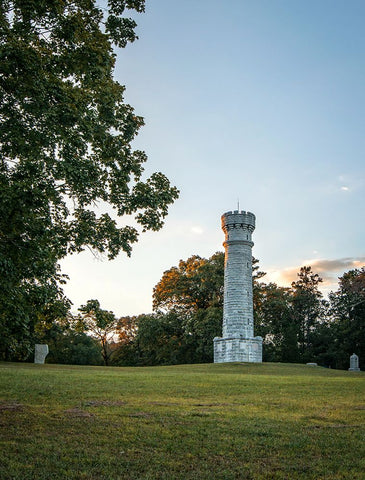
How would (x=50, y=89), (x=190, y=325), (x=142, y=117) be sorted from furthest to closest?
1. (x=190, y=325)
2. (x=142, y=117)
3. (x=50, y=89)

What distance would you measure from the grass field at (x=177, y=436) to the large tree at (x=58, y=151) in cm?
206

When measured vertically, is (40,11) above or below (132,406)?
above

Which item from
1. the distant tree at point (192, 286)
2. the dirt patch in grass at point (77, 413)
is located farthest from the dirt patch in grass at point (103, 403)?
the distant tree at point (192, 286)

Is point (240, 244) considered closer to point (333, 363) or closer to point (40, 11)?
point (333, 363)

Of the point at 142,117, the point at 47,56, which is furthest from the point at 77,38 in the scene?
the point at 142,117

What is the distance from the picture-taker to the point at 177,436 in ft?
25.0

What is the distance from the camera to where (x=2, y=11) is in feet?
29.9

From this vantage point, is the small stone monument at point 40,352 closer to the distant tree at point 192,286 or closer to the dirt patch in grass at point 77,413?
the distant tree at point 192,286

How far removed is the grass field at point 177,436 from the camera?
235 inches

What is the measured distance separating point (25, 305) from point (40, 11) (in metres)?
5.92

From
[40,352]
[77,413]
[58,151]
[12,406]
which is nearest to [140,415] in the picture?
[77,413]

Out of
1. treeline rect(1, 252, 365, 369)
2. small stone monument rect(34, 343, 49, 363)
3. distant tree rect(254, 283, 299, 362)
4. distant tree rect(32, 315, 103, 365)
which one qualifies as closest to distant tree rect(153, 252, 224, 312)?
treeline rect(1, 252, 365, 369)

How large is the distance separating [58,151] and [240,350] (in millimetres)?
31531

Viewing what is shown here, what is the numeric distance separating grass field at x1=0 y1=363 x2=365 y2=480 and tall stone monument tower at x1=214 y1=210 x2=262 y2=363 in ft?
85.8
